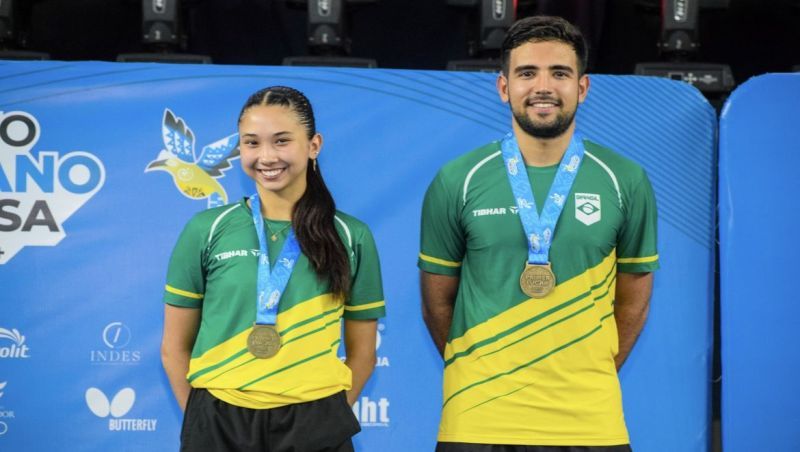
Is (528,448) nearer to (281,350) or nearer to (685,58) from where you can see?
(281,350)

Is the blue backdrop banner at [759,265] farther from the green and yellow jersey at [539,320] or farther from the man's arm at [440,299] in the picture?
the man's arm at [440,299]

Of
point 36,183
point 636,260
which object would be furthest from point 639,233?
point 36,183

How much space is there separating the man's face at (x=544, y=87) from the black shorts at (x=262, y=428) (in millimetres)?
906

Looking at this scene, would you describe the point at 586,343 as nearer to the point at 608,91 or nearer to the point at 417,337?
the point at 417,337

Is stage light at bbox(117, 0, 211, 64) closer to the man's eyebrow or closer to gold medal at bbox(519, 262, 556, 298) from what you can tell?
the man's eyebrow

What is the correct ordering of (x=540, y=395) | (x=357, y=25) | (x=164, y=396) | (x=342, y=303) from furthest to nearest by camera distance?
1. (x=357, y=25)
2. (x=164, y=396)
3. (x=342, y=303)
4. (x=540, y=395)

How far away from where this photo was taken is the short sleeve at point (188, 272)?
2.67 metres

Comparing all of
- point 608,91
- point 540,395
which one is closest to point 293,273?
point 540,395

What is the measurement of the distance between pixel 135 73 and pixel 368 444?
63.6 inches

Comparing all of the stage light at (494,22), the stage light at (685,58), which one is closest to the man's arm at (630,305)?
the stage light at (685,58)

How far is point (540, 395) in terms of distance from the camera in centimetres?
257

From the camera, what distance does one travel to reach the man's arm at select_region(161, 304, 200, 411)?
8.94 feet

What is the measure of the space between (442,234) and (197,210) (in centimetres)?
136

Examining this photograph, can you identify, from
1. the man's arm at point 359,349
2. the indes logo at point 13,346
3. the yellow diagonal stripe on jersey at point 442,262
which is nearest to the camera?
the yellow diagonal stripe on jersey at point 442,262
